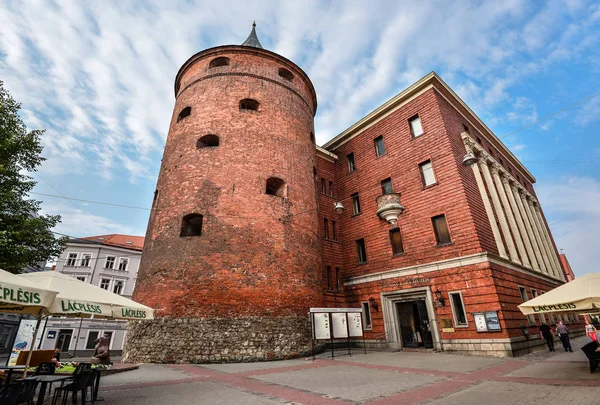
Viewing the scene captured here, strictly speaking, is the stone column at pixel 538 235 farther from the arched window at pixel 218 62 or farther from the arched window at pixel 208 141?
the arched window at pixel 218 62

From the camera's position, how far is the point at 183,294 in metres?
11.8

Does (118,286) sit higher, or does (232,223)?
(118,286)

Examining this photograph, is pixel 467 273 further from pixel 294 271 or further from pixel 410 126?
pixel 410 126

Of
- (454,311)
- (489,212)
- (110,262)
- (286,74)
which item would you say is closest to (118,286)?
(110,262)

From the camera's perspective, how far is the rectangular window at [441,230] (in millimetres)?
14552

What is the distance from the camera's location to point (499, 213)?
1653 centimetres

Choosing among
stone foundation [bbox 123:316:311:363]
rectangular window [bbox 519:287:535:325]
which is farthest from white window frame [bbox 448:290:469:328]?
stone foundation [bbox 123:316:311:363]

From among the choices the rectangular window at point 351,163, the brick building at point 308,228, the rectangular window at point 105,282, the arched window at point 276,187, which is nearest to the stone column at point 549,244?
the brick building at point 308,228

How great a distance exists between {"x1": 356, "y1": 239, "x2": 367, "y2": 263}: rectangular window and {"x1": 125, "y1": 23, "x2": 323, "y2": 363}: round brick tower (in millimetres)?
3824

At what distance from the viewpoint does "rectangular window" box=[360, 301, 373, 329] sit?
54.4 feet

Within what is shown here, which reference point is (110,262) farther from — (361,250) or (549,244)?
(549,244)

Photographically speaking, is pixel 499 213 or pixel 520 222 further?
pixel 520 222

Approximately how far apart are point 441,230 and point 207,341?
37.6 feet

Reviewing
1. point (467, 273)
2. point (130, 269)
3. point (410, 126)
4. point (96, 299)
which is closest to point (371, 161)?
point (410, 126)
